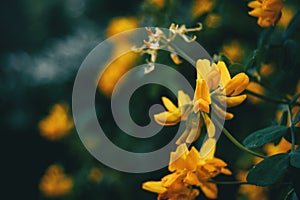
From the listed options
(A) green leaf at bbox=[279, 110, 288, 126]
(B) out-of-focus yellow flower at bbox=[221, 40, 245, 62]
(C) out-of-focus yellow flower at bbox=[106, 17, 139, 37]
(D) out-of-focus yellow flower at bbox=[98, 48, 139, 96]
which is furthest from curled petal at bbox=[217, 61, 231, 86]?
(C) out-of-focus yellow flower at bbox=[106, 17, 139, 37]

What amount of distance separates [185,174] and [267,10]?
1.06 ft

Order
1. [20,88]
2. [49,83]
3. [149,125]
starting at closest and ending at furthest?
1. [149,125]
2. [49,83]
3. [20,88]

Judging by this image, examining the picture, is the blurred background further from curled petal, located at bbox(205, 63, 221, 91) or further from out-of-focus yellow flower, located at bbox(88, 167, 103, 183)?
curled petal, located at bbox(205, 63, 221, 91)

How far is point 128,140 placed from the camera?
1.73 metres

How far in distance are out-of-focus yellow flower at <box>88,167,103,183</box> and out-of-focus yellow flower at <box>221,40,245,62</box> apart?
575mm

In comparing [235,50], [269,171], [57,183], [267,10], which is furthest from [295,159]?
[57,183]

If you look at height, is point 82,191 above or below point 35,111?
below

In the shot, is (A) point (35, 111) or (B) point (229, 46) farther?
(A) point (35, 111)

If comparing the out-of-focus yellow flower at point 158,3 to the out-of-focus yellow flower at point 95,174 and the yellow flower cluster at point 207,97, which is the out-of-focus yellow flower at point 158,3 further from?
the out-of-focus yellow flower at point 95,174

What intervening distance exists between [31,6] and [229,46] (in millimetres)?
2215

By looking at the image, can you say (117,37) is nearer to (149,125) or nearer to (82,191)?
(149,125)

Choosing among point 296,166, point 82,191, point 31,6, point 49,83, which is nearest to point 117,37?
point 82,191

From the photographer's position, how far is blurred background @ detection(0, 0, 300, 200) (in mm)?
1349

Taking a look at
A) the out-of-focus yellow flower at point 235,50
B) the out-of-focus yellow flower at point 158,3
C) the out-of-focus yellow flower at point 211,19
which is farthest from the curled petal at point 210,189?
the out-of-focus yellow flower at point 235,50
